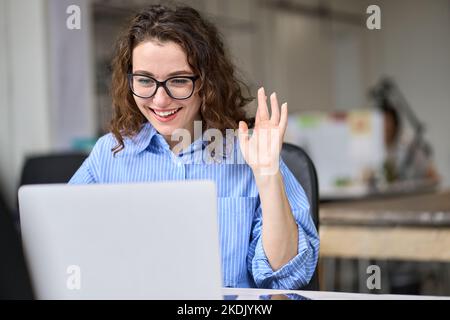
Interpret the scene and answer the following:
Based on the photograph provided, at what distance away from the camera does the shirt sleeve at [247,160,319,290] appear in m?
1.21

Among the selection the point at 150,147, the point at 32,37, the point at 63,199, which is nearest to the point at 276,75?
the point at 32,37

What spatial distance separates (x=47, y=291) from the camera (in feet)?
2.94

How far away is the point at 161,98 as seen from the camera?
121 cm

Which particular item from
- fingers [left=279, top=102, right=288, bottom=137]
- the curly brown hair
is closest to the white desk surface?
fingers [left=279, top=102, right=288, bottom=137]

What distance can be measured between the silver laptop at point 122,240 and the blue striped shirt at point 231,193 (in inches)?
14.0

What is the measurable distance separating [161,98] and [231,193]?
24cm

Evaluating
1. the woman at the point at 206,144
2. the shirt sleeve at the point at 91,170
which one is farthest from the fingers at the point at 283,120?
the shirt sleeve at the point at 91,170

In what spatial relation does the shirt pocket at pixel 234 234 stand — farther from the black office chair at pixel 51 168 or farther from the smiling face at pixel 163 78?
the black office chair at pixel 51 168

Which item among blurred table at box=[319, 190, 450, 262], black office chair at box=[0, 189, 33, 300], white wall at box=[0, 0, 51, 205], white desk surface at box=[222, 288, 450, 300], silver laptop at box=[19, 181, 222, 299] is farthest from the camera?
white wall at box=[0, 0, 51, 205]

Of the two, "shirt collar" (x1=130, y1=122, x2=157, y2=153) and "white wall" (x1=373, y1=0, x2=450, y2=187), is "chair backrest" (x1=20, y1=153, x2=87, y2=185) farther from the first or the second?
"white wall" (x1=373, y1=0, x2=450, y2=187)

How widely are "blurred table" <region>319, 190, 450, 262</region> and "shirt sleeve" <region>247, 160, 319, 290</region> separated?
1.17m

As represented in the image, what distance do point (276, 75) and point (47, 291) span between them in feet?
17.0

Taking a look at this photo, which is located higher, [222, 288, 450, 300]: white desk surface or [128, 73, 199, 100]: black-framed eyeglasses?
[128, 73, 199, 100]: black-framed eyeglasses

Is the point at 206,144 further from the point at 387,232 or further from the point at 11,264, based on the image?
the point at 387,232
